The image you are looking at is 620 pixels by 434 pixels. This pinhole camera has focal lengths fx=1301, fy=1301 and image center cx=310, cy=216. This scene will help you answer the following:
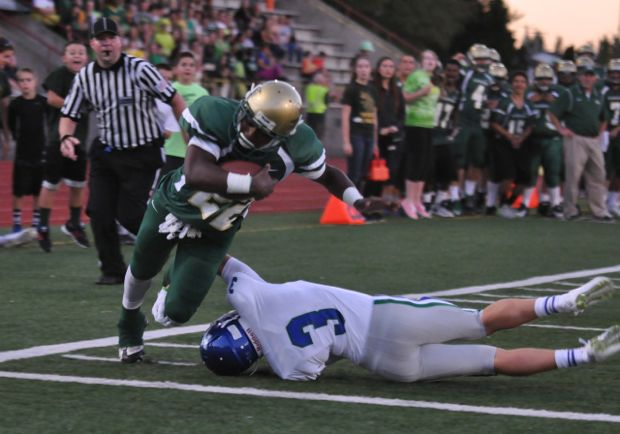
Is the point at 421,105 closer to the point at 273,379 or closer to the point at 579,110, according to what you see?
the point at 579,110

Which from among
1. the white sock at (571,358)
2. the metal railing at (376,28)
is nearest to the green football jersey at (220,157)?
the white sock at (571,358)

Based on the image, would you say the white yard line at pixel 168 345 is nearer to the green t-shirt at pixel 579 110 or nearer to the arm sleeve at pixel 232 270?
the arm sleeve at pixel 232 270

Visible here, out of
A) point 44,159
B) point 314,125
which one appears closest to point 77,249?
point 44,159

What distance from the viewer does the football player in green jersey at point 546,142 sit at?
1758 centimetres

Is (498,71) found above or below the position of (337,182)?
below

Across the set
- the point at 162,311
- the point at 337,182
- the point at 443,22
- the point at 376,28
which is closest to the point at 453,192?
the point at 337,182

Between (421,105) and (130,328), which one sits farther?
(421,105)

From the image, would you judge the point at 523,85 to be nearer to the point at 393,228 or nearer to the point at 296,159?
the point at 393,228

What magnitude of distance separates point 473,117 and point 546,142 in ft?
4.08

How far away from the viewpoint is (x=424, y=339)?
235 inches

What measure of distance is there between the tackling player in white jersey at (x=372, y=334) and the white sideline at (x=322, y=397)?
0.21 meters

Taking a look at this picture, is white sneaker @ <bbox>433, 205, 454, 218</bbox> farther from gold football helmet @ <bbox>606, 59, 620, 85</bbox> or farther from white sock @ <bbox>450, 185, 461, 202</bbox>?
gold football helmet @ <bbox>606, 59, 620, 85</bbox>

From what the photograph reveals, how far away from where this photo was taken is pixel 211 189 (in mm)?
5910

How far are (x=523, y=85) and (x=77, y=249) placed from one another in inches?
298
